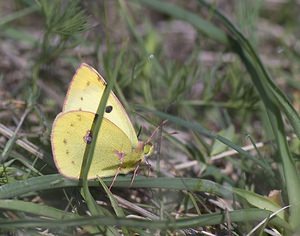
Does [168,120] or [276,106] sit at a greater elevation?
[276,106]

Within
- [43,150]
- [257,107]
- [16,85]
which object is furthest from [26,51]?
[257,107]

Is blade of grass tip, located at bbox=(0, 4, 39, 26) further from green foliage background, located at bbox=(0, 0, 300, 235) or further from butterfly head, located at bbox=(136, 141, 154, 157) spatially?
butterfly head, located at bbox=(136, 141, 154, 157)

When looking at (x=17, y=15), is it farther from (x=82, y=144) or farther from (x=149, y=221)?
(x=149, y=221)

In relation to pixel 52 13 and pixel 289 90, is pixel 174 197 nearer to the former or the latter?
pixel 52 13

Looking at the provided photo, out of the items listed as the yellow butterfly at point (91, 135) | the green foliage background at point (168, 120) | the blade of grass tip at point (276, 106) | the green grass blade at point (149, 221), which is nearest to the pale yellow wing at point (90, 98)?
the yellow butterfly at point (91, 135)

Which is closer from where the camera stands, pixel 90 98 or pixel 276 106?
pixel 90 98

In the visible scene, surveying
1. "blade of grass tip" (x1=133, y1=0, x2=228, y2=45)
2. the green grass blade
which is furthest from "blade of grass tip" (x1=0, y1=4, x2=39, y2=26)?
the green grass blade

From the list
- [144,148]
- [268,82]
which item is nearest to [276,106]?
[268,82]
